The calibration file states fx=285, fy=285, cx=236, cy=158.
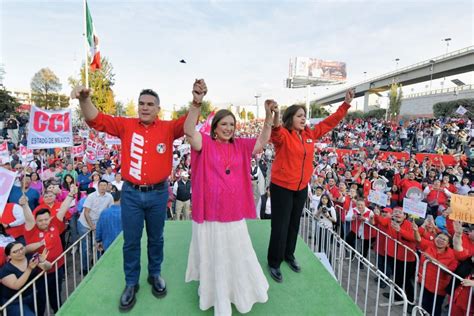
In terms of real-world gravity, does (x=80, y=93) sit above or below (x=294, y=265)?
above

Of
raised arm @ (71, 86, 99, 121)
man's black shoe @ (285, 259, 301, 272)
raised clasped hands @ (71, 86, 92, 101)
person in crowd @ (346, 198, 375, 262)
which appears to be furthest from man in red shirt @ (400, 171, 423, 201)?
raised clasped hands @ (71, 86, 92, 101)

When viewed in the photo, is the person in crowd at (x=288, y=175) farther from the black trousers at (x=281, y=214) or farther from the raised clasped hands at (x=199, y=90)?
the raised clasped hands at (x=199, y=90)

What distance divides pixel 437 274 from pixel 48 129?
6596mm

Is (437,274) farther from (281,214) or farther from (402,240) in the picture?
(281,214)

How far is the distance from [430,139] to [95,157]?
1937cm

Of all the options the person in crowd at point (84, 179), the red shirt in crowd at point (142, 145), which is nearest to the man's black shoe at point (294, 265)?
the red shirt in crowd at point (142, 145)

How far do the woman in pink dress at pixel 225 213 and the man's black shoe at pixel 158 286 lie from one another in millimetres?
478

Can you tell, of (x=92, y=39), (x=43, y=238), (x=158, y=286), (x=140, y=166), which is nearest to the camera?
(x=140, y=166)

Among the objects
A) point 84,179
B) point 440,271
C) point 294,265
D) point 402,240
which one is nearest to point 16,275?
point 294,265

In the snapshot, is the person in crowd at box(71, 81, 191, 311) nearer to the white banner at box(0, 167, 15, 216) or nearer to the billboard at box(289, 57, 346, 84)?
the white banner at box(0, 167, 15, 216)

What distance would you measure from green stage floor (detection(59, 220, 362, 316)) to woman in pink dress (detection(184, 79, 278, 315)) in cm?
25

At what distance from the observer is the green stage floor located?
2.63 metres

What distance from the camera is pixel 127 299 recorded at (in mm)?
2635

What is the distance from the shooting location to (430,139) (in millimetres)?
18328
